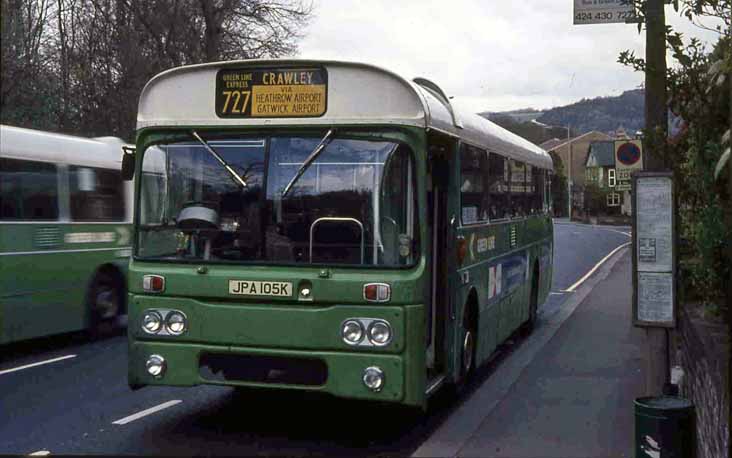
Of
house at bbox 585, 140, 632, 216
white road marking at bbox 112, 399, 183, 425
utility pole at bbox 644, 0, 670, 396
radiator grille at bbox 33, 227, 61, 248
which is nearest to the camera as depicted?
utility pole at bbox 644, 0, 670, 396

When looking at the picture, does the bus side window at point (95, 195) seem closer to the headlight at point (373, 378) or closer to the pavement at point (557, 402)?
the pavement at point (557, 402)

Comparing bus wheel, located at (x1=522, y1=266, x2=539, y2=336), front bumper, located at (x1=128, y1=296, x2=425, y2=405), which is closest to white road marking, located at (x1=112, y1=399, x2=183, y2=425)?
front bumper, located at (x1=128, y1=296, x2=425, y2=405)

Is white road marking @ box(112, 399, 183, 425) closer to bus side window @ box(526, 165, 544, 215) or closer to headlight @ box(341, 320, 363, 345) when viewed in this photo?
headlight @ box(341, 320, 363, 345)

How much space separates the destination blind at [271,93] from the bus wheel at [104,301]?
6472 mm

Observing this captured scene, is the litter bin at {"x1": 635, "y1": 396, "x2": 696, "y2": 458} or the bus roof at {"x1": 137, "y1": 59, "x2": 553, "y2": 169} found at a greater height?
the bus roof at {"x1": 137, "y1": 59, "x2": 553, "y2": 169}

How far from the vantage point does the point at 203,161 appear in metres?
7.59

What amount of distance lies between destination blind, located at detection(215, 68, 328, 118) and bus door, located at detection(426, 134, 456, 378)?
3.83ft

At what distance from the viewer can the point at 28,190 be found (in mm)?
11820

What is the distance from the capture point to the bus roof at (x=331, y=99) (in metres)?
7.31

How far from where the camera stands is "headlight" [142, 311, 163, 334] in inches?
295

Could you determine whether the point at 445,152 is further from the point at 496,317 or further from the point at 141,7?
the point at 141,7

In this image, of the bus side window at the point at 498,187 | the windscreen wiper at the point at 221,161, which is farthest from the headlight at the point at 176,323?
the bus side window at the point at 498,187

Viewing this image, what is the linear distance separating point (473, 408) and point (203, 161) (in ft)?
10.8

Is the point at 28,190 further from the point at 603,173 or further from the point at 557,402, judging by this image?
the point at 603,173
